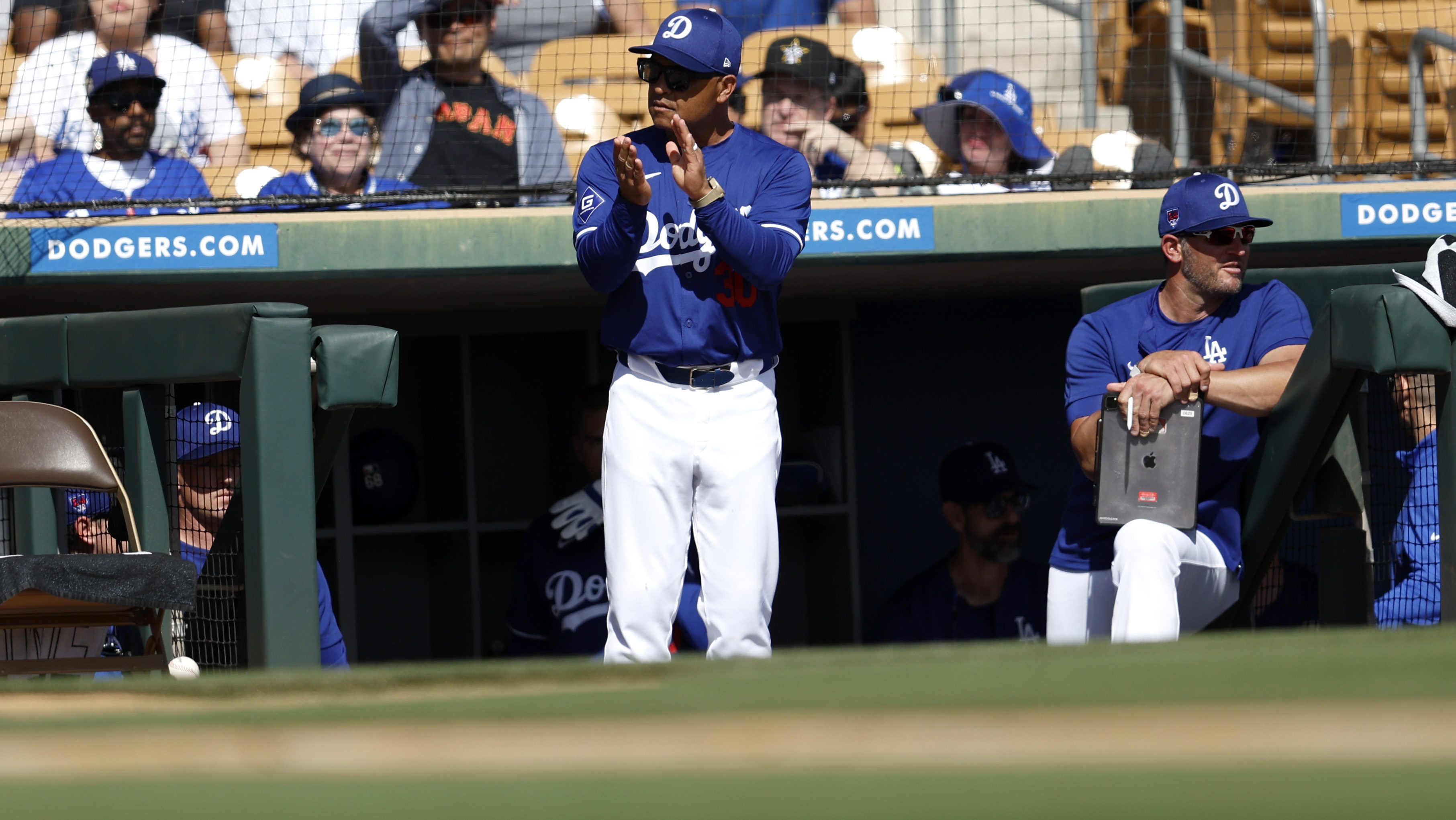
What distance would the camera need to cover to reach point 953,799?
69 cm

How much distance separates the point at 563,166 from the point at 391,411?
64.6 inches

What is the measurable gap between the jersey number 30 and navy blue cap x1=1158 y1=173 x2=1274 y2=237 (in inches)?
42.5

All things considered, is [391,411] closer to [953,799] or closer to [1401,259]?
[1401,259]

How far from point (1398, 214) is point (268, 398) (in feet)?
12.2

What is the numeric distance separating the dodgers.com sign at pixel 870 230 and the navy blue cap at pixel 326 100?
1.72 meters

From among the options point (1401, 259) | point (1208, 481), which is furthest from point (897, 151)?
point (1208, 481)

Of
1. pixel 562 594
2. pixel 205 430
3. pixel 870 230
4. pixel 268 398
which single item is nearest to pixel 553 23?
pixel 870 230

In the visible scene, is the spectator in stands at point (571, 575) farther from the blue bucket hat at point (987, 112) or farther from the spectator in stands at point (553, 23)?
the spectator in stands at point (553, 23)

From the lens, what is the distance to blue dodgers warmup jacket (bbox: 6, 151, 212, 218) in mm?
5004

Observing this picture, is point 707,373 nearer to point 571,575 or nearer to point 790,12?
point 571,575

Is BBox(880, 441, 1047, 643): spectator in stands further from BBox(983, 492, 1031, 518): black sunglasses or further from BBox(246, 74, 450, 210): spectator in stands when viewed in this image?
BBox(246, 74, 450, 210): spectator in stands

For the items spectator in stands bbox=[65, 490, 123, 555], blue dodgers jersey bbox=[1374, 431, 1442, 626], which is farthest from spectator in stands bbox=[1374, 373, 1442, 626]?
spectator in stands bbox=[65, 490, 123, 555]

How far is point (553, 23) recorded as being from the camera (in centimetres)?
660

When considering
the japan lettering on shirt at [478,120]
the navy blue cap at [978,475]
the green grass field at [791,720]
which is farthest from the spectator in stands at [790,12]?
the green grass field at [791,720]
